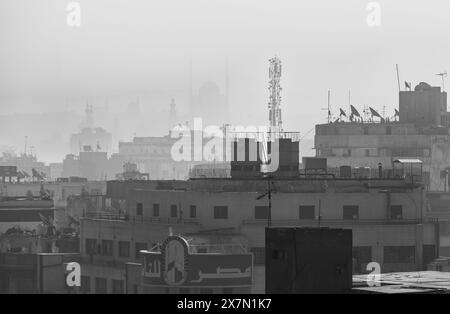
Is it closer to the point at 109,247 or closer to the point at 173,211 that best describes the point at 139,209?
the point at 109,247

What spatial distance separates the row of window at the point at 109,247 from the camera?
91.5 m

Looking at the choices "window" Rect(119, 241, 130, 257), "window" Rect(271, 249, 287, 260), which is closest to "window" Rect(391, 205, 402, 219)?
"window" Rect(119, 241, 130, 257)

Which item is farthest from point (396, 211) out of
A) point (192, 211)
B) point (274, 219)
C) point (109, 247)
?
point (109, 247)

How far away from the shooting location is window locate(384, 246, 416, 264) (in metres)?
87.1

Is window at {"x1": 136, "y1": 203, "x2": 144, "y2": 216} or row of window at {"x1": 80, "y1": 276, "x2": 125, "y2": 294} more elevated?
window at {"x1": 136, "y1": 203, "x2": 144, "y2": 216}

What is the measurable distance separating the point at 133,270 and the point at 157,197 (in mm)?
7806

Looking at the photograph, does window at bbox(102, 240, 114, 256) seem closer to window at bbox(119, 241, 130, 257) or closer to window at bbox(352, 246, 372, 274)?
window at bbox(119, 241, 130, 257)

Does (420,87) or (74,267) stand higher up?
(420,87)

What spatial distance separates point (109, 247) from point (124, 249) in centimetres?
195

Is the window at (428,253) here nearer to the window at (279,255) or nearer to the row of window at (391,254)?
the row of window at (391,254)

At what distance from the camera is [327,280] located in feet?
159
